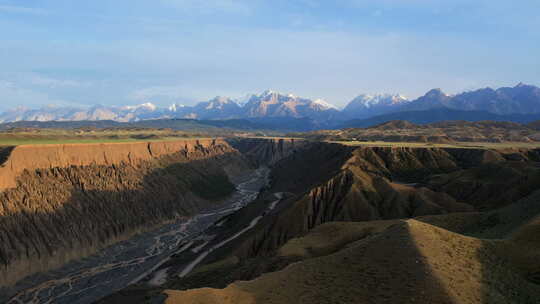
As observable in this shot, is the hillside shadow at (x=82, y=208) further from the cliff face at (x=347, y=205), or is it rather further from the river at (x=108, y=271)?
the cliff face at (x=347, y=205)

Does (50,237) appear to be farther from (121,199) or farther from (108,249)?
(121,199)

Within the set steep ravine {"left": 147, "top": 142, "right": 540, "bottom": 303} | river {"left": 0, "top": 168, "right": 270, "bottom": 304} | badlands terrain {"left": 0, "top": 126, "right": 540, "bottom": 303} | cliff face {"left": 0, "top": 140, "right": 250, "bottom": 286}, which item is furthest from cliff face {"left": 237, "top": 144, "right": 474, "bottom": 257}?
cliff face {"left": 0, "top": 140, "right": 250, "bottom": 286}

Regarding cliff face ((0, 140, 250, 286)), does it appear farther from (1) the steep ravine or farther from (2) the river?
(1) the steep ravine

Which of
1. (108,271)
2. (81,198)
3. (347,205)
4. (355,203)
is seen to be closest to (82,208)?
(81,198)

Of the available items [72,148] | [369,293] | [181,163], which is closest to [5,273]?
[72,148]

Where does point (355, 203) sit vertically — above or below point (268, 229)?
above

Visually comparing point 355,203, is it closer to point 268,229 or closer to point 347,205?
point 347,205

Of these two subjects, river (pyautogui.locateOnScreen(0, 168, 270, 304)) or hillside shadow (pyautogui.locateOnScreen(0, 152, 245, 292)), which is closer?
river (pyautogui.locateOnScreen(0, 168, 270, 304))
